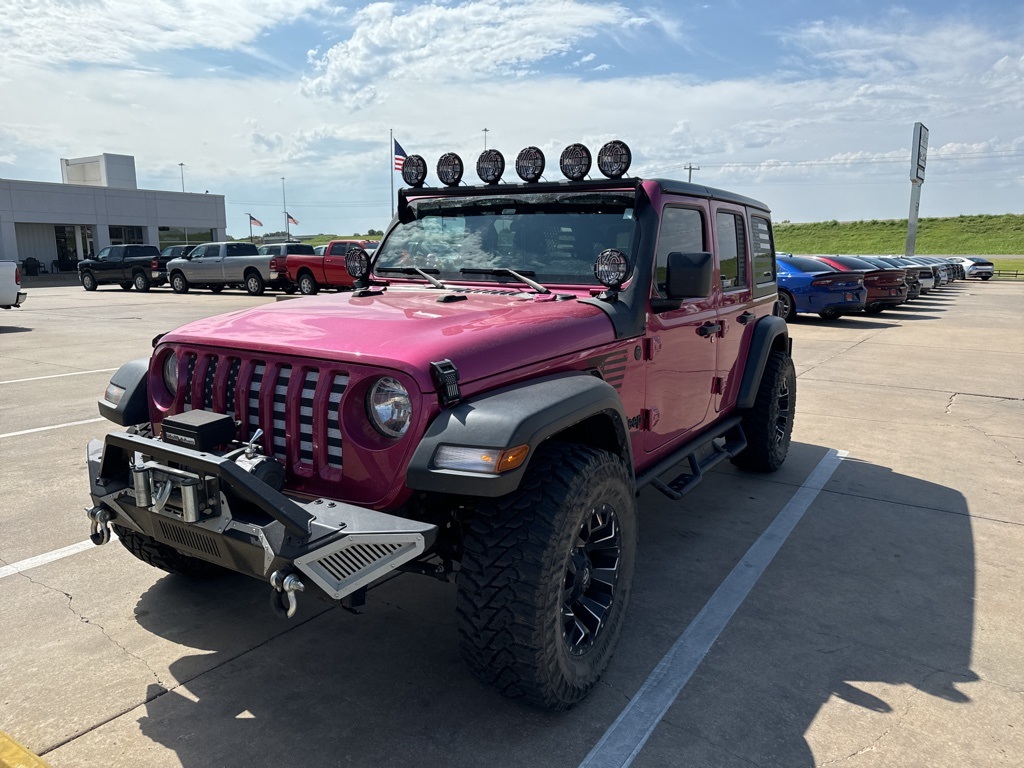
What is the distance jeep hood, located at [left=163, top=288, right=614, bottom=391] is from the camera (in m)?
2.70

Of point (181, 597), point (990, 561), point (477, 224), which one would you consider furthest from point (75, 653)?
point (990, 561)

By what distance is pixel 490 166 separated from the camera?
165 inches

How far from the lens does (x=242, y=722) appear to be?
2.77m

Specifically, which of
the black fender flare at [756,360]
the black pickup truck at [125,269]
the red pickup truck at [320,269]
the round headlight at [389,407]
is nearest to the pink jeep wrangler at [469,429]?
the round headlight at [389,407]

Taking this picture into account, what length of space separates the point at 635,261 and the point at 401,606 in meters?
2.00

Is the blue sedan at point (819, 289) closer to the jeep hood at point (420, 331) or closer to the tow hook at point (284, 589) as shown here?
the jeep hood at point (420, 331)

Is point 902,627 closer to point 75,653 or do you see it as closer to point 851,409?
point 75,653

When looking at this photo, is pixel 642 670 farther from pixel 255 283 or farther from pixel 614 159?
pixel 255 283

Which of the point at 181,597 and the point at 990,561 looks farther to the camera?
the point at 990,561

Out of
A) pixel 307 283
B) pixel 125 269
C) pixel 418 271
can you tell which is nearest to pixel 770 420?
pixel 418 271

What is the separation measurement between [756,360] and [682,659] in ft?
8.33

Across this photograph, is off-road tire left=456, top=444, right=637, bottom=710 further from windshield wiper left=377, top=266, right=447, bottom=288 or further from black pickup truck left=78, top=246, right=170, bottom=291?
black pickup truck left=78, top=246, right=170, bottom=291

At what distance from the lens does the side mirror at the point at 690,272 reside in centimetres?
346

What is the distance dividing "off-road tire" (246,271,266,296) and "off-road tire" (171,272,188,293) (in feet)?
9.68
